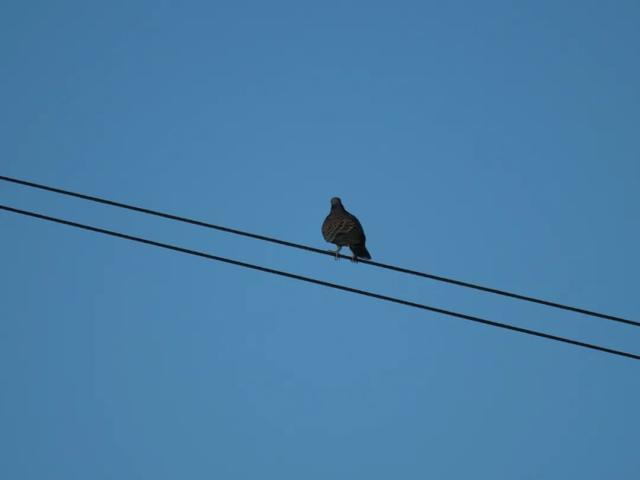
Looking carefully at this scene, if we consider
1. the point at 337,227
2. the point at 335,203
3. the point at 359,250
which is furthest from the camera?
the point at 335,203

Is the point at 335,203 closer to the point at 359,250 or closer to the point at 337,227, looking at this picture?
the point at 337,227

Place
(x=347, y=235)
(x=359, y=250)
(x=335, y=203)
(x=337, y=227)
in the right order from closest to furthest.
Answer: (x=347, y=235) < (x=359, y=250) < (x=337, y=227) < (x=335, y=203)

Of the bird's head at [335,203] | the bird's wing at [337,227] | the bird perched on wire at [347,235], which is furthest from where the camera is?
the bird's head at [335,203]

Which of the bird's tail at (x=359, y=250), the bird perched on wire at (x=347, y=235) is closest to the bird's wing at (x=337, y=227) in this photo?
the bird perched on wire at (x=347, y=235)

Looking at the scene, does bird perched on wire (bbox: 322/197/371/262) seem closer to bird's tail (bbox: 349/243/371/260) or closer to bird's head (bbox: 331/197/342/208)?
bird's tail (bbox: 349/243/371/260)

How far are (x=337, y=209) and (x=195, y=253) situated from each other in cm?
956

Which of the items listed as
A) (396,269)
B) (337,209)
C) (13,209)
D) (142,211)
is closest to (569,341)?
(396,269)

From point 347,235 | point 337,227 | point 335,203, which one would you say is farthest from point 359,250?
point 335,203

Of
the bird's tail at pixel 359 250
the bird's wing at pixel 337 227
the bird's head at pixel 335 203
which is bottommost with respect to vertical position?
the bird's tail at pixel 359 250

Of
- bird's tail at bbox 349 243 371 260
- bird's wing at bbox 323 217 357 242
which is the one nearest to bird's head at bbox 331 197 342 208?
bird's wing at bbox 323 217 357 242

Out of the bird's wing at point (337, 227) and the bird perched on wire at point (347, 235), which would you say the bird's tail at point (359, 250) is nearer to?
the bird perched on wire at point (347, 235)

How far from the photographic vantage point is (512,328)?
434 inches

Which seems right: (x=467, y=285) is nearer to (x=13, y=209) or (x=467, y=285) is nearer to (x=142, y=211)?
(x=142, y=211)

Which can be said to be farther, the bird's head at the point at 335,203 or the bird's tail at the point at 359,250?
the bird's head at the point at 335,203
